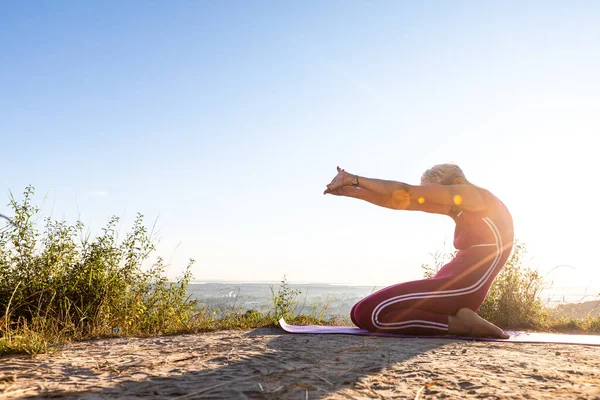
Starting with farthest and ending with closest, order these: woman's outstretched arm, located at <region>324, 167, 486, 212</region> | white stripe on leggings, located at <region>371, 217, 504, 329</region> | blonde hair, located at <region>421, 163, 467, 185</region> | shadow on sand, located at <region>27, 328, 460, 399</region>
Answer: blonde hair, located at <region>421, 163, 467, 185</region>, white stripe on leggings, located at <region>371, 217, 504, 329</region>, woman's outstretched arm, located at <region>324, 167, 486, 212</region>, shadow on sand, located at <region>27, 328, 460, 399</region>

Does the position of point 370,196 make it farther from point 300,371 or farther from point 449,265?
point 300,371

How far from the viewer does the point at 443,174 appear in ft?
14.0

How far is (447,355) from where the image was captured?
2.85 metres

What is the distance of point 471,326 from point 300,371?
2329 millimetres

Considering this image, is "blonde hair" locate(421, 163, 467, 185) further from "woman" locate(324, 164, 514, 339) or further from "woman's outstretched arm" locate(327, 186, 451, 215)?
"woman's outstretched arm" locate(327, 186, 451, 215)

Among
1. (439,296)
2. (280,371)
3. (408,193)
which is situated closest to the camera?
(280,371)

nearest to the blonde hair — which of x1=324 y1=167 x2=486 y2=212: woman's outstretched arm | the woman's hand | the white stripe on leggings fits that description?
x1=324 y1=167 x2=486 y2=212: woman's outstretched arm

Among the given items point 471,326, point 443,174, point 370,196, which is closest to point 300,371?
point 370,196

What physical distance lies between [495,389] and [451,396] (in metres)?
0.26

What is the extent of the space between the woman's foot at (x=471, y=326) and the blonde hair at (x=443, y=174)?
1.29 meters

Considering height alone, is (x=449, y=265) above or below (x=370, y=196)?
below

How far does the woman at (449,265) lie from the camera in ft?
12.9

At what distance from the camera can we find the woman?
154 inches

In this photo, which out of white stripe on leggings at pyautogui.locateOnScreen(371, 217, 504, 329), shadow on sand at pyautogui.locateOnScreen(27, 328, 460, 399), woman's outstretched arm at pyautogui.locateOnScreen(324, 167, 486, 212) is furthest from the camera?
white stripe on leggings at pyautogui.locateOnScreen(371, 217, 504, 329)
